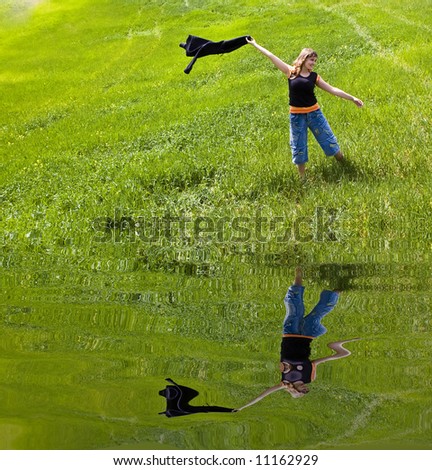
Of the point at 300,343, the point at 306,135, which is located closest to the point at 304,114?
the point at 306,135

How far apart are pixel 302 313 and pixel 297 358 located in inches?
42.4

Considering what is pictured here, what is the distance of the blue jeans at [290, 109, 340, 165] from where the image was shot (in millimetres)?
9609

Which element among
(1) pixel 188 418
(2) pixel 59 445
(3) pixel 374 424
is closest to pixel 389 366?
(3) pixel 374 424

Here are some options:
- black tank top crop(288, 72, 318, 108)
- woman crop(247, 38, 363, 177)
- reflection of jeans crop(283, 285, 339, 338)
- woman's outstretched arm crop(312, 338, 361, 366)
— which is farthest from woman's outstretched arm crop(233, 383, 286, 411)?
black tank top crop(288, 72, 318, 108)

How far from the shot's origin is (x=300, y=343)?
360 centimetres

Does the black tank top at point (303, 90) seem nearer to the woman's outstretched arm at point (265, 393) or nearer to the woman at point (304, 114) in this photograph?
the woman at point (304, 114)

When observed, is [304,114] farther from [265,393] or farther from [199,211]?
[265,393]

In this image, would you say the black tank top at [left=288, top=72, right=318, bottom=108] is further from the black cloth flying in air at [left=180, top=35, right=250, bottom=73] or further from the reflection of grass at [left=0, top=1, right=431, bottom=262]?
the black cloth flying in air at [left=180, top=35, right=250, bottom=73]

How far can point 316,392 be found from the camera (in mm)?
2832

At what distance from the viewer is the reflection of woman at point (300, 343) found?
9.64 ft

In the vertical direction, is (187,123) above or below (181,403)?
below

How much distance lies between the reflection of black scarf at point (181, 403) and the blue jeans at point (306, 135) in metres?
6.95

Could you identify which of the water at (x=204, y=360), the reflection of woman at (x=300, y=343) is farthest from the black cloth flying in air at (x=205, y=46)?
the reflection of woman at (x=300, y=343)

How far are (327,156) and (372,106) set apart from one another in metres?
2.48
